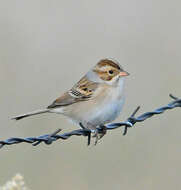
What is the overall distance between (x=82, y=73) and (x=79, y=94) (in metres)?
3.39

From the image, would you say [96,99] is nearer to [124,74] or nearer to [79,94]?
[79,94]

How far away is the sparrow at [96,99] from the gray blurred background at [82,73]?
1670mm

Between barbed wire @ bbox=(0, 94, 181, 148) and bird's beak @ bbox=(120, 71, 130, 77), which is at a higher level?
bird's beak @ bbox=(120, 71, 130, 77)

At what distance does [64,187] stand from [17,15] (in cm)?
376

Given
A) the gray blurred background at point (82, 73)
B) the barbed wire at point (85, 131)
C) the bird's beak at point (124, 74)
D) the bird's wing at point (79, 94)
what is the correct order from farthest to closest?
the gray blurred background at point (82, 73) → the bird's wing at point (79, 94) → the bird's beak at point (124, 74) → the barbed wire at point (85, 131)

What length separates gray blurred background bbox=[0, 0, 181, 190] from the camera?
339 inches

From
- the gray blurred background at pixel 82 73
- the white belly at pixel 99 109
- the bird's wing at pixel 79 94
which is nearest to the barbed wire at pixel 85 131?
the white belly at pixel 99 109

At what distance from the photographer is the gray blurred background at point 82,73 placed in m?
8.61

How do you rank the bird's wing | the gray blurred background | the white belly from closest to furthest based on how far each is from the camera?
the white belly
the bird's wing
the gray blurred background

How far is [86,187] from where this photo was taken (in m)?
8.48

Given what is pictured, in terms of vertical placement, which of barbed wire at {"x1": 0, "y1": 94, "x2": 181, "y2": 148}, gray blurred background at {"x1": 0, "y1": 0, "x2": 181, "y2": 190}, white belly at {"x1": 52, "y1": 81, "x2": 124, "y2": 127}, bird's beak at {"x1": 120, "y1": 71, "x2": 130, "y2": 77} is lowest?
gray blurred background at {"x1": 0, "y1": 0, "x2": 181, "y2": 190}

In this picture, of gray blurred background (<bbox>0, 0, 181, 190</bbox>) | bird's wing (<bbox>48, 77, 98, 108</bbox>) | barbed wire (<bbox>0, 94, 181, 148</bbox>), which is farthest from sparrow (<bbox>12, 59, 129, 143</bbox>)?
gray blurred background (<bbox>0, 0, 181, 190</bbox>)

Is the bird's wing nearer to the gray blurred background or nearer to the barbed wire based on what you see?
the barbed wire

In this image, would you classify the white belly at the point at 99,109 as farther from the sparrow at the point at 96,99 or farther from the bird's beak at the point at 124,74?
the bird's beak at the point at 124,74
